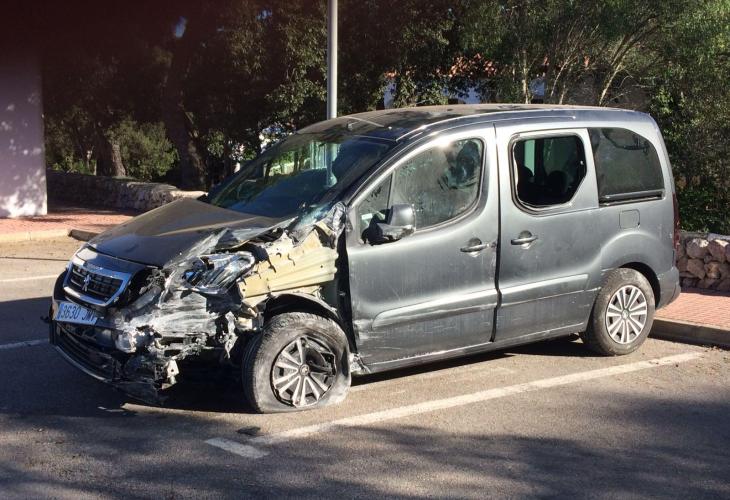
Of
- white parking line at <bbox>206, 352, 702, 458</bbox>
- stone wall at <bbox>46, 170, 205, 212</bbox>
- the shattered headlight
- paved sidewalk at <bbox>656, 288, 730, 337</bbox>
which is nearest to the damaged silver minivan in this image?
the shattered headlight

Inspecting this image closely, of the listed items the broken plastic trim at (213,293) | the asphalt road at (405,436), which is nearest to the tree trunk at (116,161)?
the asphalt road at (405,436)

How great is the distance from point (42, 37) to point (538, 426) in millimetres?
15498

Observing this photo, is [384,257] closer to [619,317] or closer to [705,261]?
[619,317]

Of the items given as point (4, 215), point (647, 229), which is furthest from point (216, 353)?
point (4, 215)

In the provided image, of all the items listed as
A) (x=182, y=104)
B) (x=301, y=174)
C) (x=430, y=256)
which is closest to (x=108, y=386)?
(x=301, y=174)

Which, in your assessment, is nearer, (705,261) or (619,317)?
(619,317)

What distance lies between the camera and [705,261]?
9.98 m

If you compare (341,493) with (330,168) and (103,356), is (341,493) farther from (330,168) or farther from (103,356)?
(330,168)

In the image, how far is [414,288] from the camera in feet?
20.1

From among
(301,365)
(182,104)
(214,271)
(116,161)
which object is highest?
(182,104)

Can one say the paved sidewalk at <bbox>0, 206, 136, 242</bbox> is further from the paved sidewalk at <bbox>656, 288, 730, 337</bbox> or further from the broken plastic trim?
the broken plastic trim

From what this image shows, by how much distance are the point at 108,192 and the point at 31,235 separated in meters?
5.75

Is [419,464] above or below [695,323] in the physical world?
below

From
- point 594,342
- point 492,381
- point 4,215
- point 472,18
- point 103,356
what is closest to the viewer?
point 103,356
